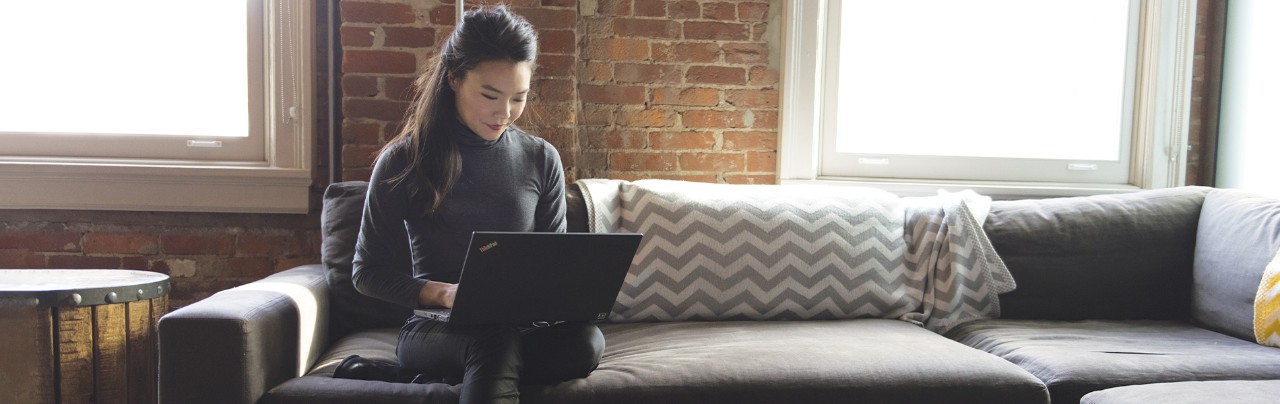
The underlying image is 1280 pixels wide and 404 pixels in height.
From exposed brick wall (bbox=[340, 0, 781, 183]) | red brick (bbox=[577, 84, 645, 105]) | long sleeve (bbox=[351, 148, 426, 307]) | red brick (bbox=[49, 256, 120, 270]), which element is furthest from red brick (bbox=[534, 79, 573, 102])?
red brick (bbox=[49, 256, 120, 270])

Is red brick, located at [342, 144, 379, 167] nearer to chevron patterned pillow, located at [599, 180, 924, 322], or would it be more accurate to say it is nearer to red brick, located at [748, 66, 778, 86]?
chevron patterned pillow, located at [599, 180, 924, 322]

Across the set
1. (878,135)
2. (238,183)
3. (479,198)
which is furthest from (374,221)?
(878,135)

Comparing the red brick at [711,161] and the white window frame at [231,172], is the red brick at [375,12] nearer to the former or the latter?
the white window frame at [231,172]

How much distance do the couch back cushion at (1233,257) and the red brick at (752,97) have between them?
4.17 ft

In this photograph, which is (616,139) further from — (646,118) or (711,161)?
(711,161)

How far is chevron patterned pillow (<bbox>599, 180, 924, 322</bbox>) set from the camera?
2279 mm

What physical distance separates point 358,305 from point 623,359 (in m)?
0.71

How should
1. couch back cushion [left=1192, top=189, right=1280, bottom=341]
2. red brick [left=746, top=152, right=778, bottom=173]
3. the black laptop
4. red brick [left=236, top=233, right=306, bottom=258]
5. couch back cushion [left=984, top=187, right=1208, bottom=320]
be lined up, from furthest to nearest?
1. red brick [left=746, top=152, right=778, bottom=173]
2. red brick [left=236, top=233, right=306, bottom=258]
3. couch back cushion [left=984, top=187, right=1208, bottom=320]
4. couch back cushion [left=1192, top=189, right=1280, bottom=341]
5. the black laptop

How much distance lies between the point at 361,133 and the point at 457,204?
0.86 m

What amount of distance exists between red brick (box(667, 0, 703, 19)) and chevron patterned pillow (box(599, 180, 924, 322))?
643 mm

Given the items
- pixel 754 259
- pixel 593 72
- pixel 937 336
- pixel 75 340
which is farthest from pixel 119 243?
pixel 937 336

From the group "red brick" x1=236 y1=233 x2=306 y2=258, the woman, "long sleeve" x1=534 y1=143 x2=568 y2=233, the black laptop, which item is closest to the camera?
the black laptop

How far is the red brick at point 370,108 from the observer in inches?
100

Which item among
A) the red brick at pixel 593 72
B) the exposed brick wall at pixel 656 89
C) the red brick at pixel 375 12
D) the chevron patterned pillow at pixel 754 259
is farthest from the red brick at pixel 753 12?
the red brick at pixel 375 12
